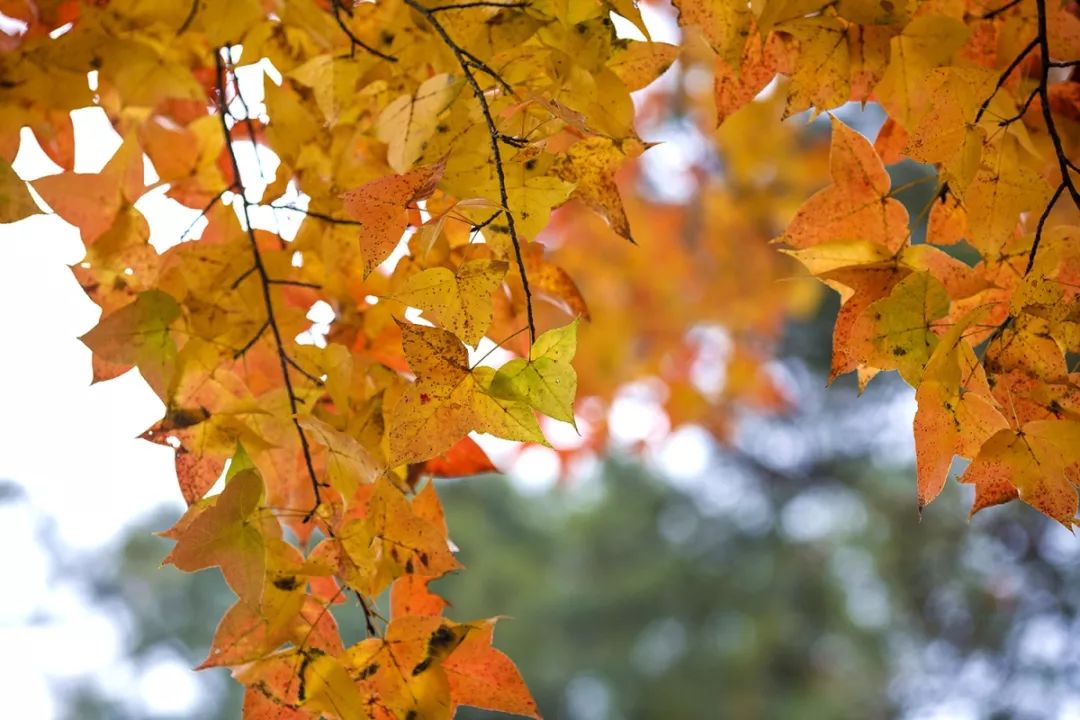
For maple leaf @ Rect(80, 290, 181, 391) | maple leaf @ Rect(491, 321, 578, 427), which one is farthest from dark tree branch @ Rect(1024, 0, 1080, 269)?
maple leaf @ Rect(80, 290, 181, 391)

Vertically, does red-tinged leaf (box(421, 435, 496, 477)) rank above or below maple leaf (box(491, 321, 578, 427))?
below

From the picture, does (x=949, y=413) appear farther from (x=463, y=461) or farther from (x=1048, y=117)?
(x=463, y=461)

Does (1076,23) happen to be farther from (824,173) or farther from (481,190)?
(824,173)

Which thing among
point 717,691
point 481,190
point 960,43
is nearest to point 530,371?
point 481,190

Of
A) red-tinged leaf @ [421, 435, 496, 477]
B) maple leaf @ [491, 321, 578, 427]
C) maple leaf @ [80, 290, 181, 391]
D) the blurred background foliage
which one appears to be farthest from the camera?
the blurred background foliage

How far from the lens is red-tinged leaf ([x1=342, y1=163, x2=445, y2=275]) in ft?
1.52

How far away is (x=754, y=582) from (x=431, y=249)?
14.0ft

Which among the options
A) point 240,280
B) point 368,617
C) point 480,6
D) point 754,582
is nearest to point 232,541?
point 368,617

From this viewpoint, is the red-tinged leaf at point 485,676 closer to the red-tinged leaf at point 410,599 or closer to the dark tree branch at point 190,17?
the red-tinged leaf at point 410,599

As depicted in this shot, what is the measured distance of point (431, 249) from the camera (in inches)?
22.9

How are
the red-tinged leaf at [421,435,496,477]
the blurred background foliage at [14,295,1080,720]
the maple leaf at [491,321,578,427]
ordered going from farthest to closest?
the blurred background foliage at [14,295,1080,720]
the red-tinged leaf at [421,435,496,477]
the maple leaf at [491,321,578,427]

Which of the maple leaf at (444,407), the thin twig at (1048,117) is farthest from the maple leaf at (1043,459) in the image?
the maple leaf at (444,407)

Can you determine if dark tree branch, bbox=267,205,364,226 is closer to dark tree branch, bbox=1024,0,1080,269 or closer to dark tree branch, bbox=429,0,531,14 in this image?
dark tree branch, bbox=429,0,531,14

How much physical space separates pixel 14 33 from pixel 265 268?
215 mm
